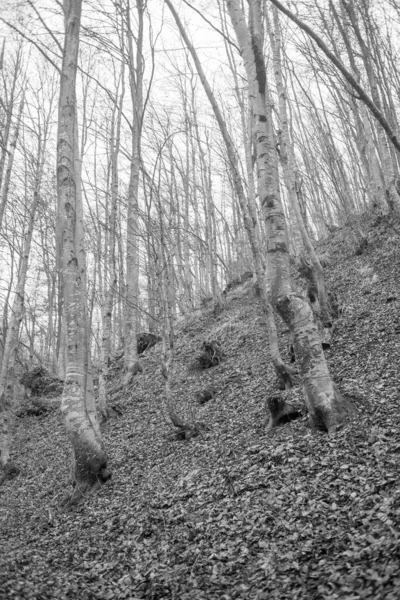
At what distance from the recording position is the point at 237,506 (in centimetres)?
365

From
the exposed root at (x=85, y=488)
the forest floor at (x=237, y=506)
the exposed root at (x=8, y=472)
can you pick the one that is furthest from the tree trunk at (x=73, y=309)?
the exposed root at (x=8, y=472)

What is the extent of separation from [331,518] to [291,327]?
2026mm

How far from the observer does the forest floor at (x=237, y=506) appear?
8.65 ft

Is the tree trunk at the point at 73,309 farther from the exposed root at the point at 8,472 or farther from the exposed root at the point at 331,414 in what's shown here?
the exposed root at the point at 8,472

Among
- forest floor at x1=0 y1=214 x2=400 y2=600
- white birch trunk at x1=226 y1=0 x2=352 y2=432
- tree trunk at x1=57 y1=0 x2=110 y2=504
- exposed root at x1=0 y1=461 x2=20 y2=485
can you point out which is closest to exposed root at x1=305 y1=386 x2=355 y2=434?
white birch trunk at x1=226 y1=0 x2=352 y2=432

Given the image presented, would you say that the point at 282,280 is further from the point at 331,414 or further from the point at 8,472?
the point at 8,472

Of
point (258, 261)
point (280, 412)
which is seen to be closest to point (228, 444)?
point (280, 412)

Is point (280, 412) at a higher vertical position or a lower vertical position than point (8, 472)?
higher

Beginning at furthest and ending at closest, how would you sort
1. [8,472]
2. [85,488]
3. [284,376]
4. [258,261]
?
[8,472] → [258,261] → [284,376] → [85,488]

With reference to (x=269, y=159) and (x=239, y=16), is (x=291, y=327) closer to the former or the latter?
(x=269, y=159)

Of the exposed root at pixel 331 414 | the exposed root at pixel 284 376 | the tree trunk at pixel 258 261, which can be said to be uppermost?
the tree trunk at pixel 258 261

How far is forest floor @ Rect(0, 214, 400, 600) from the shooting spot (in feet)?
8.65

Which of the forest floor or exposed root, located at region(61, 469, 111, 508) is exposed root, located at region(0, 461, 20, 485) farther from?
exposed root, located at region(61, 469, 111, 508)

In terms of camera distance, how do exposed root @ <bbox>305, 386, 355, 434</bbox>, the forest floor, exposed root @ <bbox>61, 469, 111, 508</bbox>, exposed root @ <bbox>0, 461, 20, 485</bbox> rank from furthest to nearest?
exposed root @ <bbox>0, 461, 20, 485</bbox>
exposed root @ <bbox>61, 469, 111, 508</bbox>
exposed root @ <bbox>305, 386, 355, 434</bbox>
the forest floor
